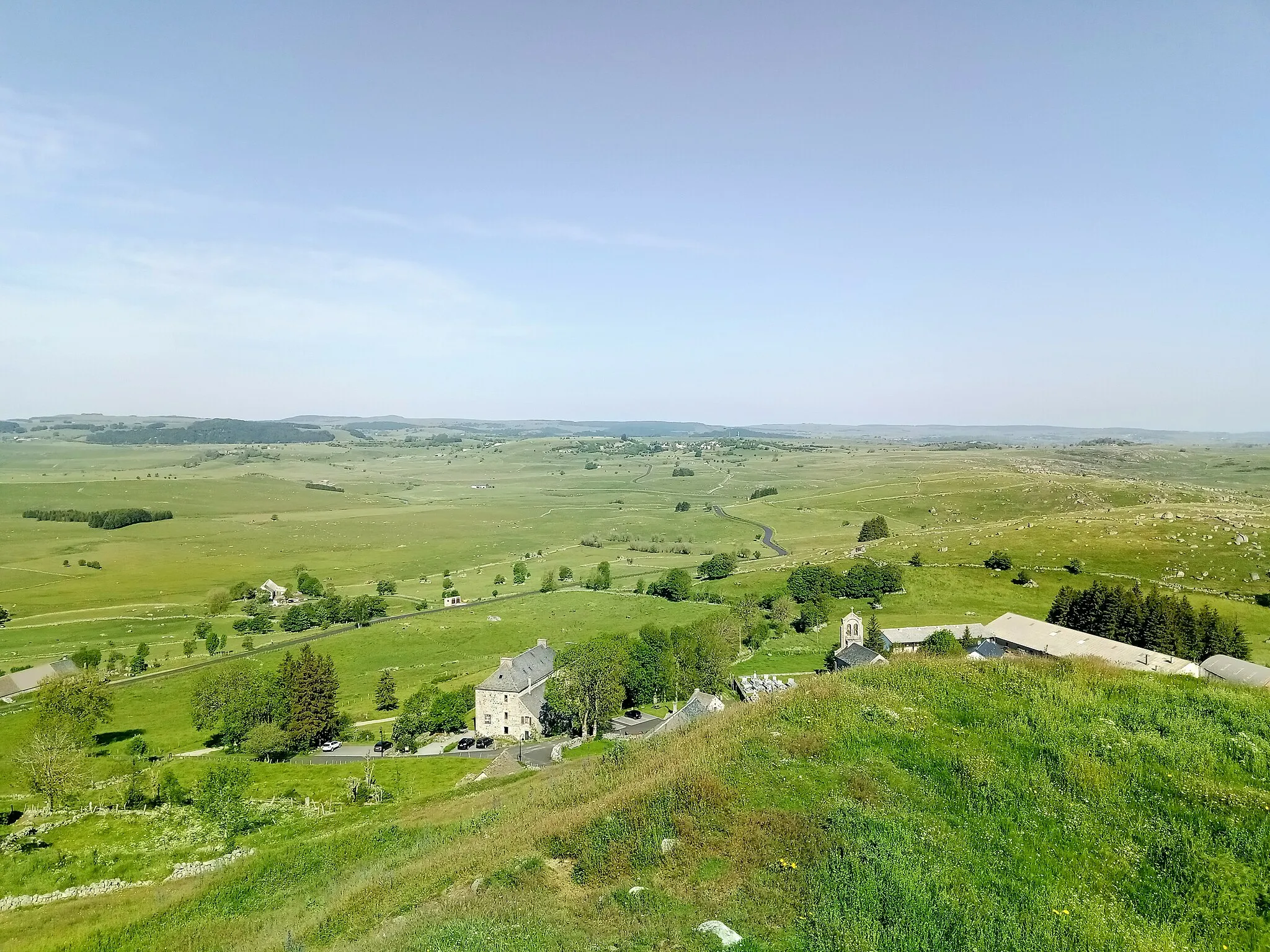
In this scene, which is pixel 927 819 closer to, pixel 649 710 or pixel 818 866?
pixel 818 866

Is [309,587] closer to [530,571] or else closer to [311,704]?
[530,571]

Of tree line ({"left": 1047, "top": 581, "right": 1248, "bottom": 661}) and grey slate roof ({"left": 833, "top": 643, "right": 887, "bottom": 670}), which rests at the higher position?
tree line ({"left": 1047, "top": 581, "right": 1248, "bottom": 661})

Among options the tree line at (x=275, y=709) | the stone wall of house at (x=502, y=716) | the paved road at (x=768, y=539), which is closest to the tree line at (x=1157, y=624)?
the stone wall of house at (x=502, y=716)

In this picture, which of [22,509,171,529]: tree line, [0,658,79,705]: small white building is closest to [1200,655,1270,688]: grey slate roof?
[0,658,79,705]: small white building

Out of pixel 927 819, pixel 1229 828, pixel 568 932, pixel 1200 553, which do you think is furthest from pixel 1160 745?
pixel 1200 553

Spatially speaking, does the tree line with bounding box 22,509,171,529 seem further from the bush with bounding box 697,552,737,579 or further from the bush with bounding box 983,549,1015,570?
the bush with bounding box 983,549,1015,570

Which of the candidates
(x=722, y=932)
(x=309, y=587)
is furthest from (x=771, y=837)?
(x=309, y=587)

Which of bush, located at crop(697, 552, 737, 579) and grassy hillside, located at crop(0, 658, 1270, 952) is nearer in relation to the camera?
grassy hillside, located at crop(0, 658, 1270, 952)
